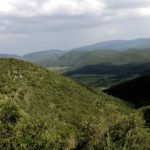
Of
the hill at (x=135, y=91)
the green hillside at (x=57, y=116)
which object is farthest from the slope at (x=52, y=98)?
the hill at (x=135, y=91)

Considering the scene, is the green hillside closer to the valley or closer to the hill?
the valley

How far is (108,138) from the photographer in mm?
40625

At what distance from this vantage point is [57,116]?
3150 inches

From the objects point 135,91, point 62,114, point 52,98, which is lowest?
point 135,91

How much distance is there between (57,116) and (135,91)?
2531 inches

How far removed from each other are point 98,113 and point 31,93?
52.1 feet

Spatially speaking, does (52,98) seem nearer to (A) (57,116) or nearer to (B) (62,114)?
(B) (62,114)

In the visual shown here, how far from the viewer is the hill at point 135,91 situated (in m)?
128

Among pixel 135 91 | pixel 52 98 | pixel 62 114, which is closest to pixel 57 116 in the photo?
pixel 62 114

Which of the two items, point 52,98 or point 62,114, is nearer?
point 62,114

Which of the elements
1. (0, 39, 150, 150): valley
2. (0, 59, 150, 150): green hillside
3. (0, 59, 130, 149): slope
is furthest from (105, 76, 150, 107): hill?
(0, 59, 130, 149): slope

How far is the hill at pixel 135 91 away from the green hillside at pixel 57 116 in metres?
17.9

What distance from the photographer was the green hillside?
41.9m

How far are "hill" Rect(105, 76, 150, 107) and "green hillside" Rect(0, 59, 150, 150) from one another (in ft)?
58.7
